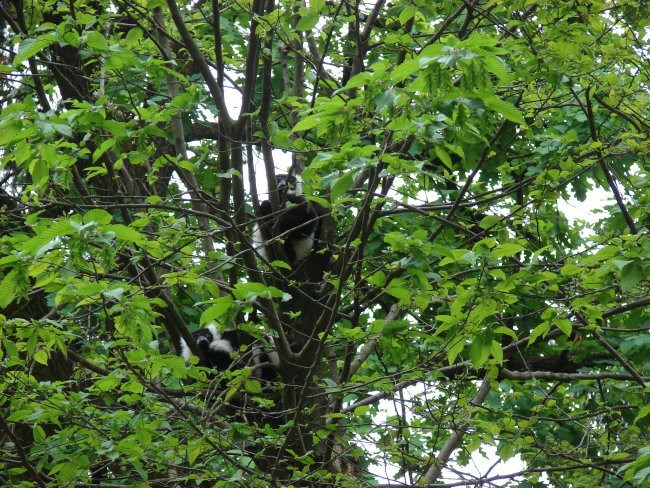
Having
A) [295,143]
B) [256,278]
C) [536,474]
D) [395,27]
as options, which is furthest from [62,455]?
[395,27]

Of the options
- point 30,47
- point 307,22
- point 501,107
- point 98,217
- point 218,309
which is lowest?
point 218,309

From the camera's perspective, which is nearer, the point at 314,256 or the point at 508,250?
the point at 508,250

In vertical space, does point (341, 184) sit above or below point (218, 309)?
above

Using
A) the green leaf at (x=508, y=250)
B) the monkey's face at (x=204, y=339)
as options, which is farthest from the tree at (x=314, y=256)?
the monkey's face at (x=204, y=339)

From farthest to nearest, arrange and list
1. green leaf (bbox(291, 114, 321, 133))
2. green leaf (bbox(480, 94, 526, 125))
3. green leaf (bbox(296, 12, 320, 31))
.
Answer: green leaf (bbox(296, 12, 320, 31)) → green leaf (bbox(291, 114, 321, 133)) → green leaf (bbox(480, 94, 526, 125))

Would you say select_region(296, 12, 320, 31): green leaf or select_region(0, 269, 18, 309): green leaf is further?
select_region(296, 12, 320, 31): green leaf

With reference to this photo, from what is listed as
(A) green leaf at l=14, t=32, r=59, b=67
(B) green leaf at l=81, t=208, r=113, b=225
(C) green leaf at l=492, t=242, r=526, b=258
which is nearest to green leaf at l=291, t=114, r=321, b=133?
(B) green leaf at l=81, t=208, r=113, b=225

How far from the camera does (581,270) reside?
385 centimetres

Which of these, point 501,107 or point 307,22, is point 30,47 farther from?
point 501,107

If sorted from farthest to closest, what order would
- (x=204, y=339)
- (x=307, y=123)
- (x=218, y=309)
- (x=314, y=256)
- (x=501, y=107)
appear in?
(x=204, y=339) → (x=314, y=256) → (x=218, y=309) → (x=307, y=123) → (x=501, y=107)

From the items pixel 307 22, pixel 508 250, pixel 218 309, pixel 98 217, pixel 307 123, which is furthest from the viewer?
pixel 307 22

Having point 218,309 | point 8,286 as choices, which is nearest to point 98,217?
point 8,286

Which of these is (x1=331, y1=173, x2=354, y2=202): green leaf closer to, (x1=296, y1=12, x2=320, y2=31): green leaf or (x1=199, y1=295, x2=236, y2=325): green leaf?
(x1=199, y1=295, x2=236, y2=325): green leaf

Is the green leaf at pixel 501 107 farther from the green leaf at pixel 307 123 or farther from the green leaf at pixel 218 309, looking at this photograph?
the green leaf at pixel 218 309
